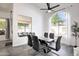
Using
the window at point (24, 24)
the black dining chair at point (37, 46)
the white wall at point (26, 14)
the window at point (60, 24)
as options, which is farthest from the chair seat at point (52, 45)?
the window at point (24, 24)

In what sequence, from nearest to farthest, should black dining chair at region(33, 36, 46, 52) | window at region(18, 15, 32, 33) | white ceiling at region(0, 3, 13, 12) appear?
white ceiling at region(0, 3, 13, 12) < window at region(18, 15, 32, 33) < black dining chair at region(33, 36, 46, 52)

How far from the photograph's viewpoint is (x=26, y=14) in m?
2.34

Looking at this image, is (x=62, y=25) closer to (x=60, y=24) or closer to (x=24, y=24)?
(x=60, y=24)

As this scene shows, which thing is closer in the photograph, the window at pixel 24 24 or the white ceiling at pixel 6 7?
the white ceiling at pixel 6 7

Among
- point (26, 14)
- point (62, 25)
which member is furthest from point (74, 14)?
point (26, 14)

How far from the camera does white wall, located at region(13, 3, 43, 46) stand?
7.28 ft

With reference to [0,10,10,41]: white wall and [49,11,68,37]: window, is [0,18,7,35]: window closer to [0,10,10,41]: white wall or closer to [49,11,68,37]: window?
[0,10,10,41]: white wall

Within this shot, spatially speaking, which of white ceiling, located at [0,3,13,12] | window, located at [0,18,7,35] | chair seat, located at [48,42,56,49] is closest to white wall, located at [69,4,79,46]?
chair seat, located at [48,42,56,49]

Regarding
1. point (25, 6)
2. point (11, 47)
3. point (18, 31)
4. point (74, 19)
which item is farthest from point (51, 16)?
point (11, 47)

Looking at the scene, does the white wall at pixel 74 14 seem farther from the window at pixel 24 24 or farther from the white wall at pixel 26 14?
the window at pixel 24 24

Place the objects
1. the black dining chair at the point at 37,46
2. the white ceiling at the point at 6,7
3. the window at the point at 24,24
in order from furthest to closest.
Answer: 1. the black dining chair at the point at 37,46
2. the window at the point at 24,24
3. the white ceiling at the point at 6,7

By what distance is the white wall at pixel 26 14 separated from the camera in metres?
2.22

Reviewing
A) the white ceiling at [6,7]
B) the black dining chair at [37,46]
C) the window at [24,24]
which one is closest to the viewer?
the white ceiling at [6,7]

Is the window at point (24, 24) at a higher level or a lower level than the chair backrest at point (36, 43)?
higher
